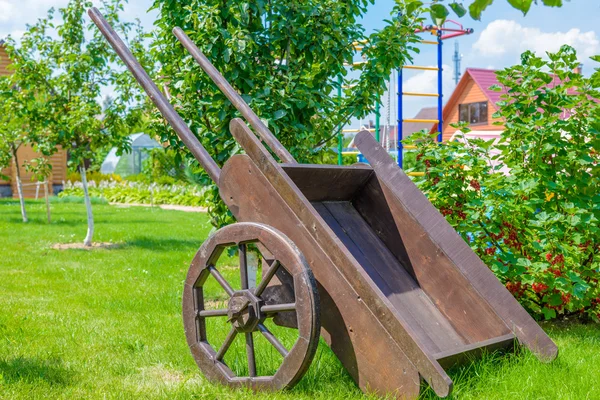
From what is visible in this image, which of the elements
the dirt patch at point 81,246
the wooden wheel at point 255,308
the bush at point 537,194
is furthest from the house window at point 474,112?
the wooden wheel at point 255,308

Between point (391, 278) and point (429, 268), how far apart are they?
0.63 feet

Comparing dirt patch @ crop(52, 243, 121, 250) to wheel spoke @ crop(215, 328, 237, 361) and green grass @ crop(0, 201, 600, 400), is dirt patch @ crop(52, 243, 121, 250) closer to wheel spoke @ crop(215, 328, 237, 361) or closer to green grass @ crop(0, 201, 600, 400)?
green grass @ crop(0, 201, 600, 400)

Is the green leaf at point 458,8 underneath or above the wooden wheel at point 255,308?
above

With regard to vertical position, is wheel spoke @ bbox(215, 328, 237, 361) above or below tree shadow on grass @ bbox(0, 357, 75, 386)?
above

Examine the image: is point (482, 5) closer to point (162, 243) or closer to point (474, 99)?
point (162, 243)

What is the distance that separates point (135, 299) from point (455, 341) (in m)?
3.20

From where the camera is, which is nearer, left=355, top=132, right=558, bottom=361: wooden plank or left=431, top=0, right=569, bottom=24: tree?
left=431, top=0, right=569, bottom=24: tree

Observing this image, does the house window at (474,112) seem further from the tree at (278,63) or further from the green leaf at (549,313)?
the green leaf at (549,313)

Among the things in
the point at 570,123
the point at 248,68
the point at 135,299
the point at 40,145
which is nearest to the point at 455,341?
the point at 570,123

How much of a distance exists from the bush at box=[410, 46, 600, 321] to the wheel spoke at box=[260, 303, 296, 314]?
1.86 meters

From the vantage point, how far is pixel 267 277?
275 cm

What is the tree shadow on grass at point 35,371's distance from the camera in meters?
3.19

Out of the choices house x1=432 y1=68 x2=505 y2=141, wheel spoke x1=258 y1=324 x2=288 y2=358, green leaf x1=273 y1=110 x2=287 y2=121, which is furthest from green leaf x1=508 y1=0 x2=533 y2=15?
house x1=432 y1=68 x2=505 y2=141

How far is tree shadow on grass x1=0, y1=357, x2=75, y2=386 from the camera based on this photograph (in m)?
3.19
